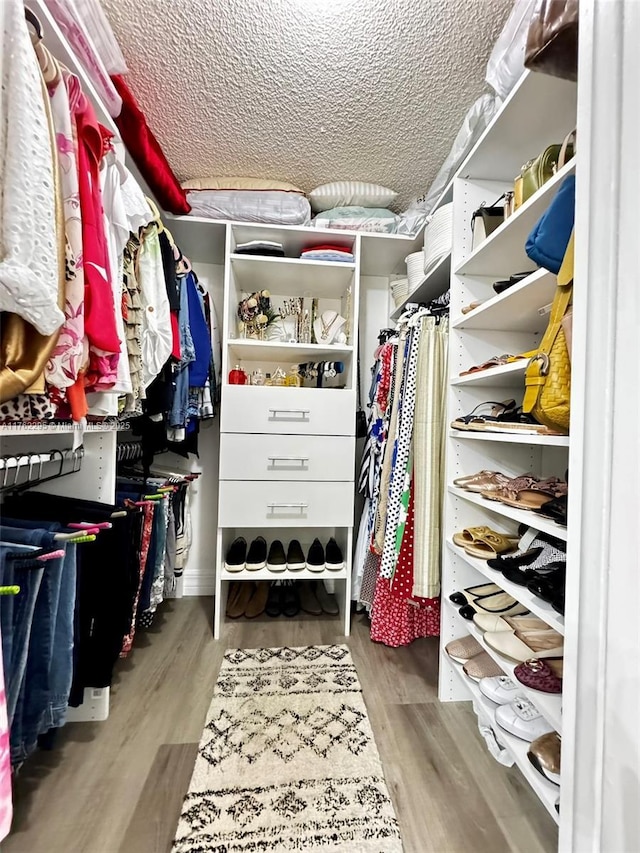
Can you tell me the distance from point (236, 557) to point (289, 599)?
0.39 m

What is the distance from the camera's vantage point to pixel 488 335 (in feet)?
3.93

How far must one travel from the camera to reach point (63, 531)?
79 centimetres

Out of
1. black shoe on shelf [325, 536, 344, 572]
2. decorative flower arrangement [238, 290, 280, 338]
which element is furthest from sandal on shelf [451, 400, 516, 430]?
decorative flower arrangement [238, 290, 280, 338]

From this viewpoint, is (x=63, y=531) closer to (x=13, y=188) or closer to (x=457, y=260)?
(x=13, y=188)

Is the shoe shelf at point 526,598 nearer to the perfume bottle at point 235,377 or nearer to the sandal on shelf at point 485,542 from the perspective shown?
the sandal on shelf at point 485,542

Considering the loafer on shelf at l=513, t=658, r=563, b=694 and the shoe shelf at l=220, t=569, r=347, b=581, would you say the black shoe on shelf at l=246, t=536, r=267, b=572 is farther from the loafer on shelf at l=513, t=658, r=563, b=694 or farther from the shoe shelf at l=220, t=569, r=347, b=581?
the loafer on shelf at l=513, t=658, r=563, b=694

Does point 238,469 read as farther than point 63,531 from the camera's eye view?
Yes

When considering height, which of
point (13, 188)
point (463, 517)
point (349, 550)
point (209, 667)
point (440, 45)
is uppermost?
point (440, 45)

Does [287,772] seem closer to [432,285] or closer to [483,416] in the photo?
[483,416]

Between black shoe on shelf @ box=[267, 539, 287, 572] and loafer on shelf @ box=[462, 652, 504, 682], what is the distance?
81 cm

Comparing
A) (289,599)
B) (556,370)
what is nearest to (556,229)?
(556,370)

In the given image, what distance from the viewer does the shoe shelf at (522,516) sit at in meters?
0.69

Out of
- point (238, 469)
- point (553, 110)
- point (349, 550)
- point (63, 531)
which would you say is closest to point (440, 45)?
point (553, 110)

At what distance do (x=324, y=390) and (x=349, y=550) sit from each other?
2.39ft
